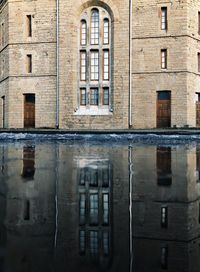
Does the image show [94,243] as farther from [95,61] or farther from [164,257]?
[95,61]

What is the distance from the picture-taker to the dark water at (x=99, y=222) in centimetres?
301

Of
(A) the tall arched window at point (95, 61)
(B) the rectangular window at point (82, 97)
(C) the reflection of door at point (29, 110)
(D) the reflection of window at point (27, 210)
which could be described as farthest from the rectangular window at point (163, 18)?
(D) the reflection of window at point (27, 210)

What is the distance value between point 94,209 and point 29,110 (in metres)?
32.7

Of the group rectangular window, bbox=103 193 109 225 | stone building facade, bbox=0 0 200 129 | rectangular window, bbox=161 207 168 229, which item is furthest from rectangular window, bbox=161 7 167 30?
rectangular window, bbox=161 207 168 229

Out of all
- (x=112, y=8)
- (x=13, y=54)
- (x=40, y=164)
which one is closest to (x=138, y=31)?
(x=112, y=8)

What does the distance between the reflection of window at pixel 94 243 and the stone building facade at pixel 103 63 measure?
30.3 metres

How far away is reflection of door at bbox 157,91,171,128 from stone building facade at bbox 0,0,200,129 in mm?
76

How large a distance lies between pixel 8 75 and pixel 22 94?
2.15 meters

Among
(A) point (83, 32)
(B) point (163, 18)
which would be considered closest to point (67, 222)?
(B) point (163, 18)

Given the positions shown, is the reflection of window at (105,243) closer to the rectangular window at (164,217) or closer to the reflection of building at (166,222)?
the reflection of building at (166,222)

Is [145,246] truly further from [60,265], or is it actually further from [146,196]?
[146,196]

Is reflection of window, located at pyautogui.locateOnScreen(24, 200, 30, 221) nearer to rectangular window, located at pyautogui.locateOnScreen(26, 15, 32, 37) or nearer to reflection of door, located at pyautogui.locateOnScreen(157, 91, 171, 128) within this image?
reflection of door, located at pyautogui.locateOnScreen(157, 91, 171, 128)

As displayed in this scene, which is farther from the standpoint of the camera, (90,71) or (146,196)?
(90,71)

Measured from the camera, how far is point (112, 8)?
34.5 metres
